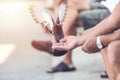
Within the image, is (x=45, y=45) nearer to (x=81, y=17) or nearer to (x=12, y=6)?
(x=81, y=17)

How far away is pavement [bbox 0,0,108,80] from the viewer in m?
4.51

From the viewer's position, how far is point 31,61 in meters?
5.16

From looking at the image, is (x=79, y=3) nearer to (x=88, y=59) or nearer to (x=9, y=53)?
(x=88, y=59)

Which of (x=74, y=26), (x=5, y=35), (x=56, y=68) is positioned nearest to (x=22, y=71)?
(x=56, y=68)

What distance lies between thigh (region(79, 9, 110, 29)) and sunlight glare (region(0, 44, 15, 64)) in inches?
58.4

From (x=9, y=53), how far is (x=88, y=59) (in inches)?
46.1

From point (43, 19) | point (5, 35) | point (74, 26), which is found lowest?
point (43, 19)

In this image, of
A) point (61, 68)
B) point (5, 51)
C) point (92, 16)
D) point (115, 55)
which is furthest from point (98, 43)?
point (5, 51)

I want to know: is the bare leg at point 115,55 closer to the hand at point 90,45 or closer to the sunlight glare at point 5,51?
the hand at point 90,45

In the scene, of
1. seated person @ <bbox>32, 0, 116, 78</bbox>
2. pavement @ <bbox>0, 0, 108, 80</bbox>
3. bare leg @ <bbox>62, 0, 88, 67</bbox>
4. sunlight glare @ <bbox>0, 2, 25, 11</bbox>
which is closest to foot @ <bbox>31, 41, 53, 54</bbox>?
seated person @ <bbox>32, 0, 116, 78</bbox>

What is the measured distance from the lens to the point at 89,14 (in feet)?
13.7

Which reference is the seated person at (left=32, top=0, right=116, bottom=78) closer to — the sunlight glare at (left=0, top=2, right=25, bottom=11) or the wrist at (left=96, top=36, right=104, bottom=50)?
the wrist at (left=96, top=36, right=104, bottom=50)

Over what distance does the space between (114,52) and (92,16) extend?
190cm

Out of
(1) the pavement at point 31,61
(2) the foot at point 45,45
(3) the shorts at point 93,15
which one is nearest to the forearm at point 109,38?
(3) the shorts at point 93,15
